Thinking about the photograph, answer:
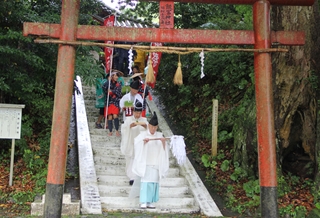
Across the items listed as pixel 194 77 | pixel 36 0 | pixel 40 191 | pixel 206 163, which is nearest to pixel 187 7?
pixel 194 77

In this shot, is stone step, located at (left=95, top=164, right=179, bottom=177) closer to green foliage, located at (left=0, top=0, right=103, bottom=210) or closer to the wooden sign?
green foliage, located at (left=0, top=0, right=103, bottom=210)

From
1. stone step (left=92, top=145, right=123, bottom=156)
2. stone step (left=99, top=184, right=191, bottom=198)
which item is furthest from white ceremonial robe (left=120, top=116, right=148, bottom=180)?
stone step (left=92, top=145, right=123, bottom=156)

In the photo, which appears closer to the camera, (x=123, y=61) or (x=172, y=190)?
(x=172, y=190)

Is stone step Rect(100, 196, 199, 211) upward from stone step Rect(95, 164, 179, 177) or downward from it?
downward

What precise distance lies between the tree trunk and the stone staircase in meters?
1.96

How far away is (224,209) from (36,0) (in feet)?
23.3

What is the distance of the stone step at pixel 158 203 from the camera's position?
25.6 feet

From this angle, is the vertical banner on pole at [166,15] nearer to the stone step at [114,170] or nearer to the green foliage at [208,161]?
the stone step at [114,170]

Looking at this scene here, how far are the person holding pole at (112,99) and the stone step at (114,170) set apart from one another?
1595 mm

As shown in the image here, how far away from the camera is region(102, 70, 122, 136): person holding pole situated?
10492 mm

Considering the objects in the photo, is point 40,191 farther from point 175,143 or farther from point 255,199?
point 255,199

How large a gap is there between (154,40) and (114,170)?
3.98m

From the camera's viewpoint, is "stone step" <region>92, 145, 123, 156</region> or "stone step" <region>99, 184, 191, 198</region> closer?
"stone step" <region>99, 184, 191, 198</region>

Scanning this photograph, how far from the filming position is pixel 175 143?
7383 millimetres
